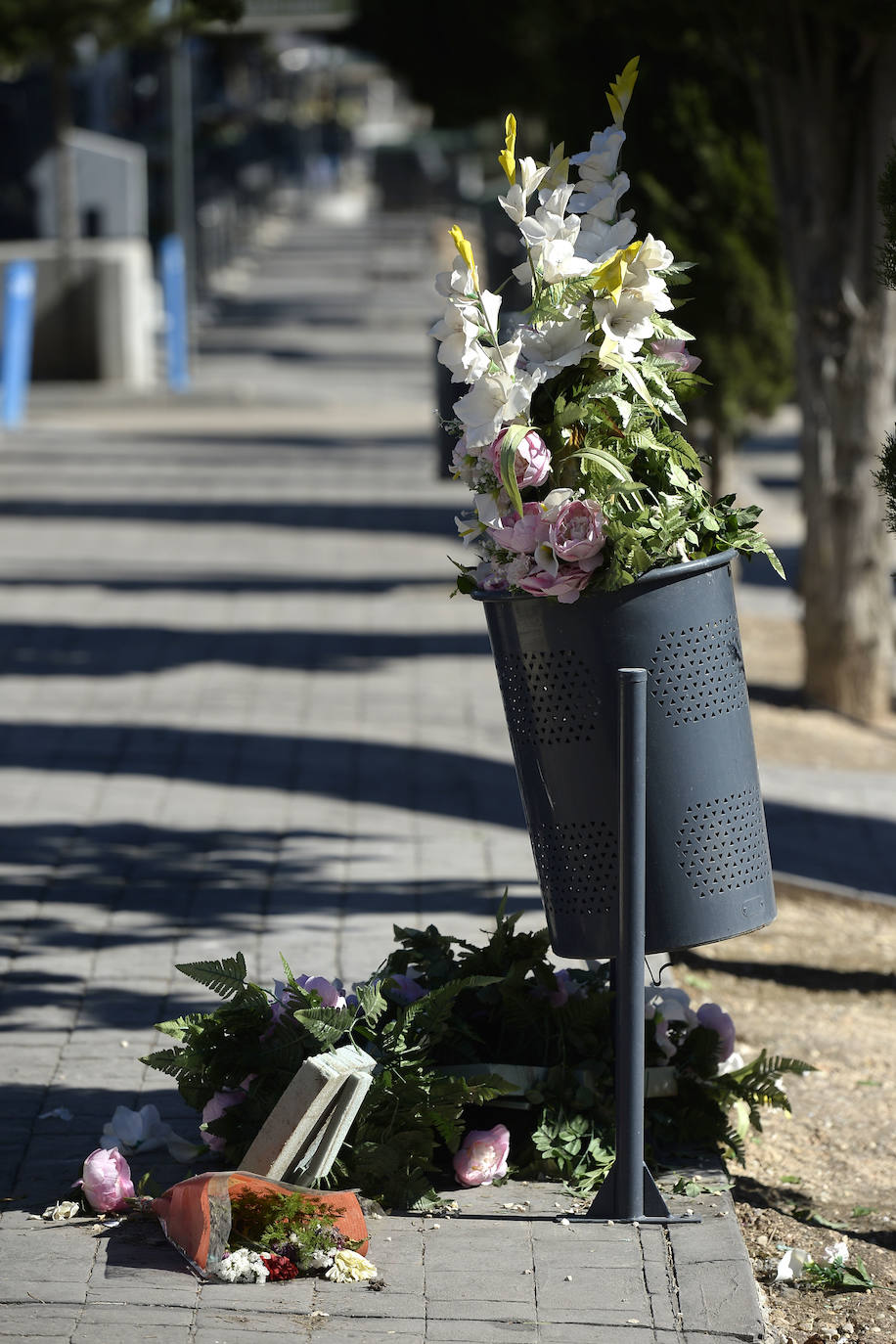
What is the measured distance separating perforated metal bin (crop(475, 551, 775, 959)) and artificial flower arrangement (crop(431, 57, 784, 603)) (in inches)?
3.2

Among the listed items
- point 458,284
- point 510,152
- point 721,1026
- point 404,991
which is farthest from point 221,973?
point 510,152

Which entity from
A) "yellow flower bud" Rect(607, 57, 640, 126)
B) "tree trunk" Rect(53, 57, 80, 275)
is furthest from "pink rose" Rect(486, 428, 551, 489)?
"tree trunk" Rect(53, 57, 80, 275)

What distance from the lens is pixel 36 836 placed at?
257 inches

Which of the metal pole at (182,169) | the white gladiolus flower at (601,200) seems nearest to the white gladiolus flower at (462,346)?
the white gladiolus flower at (601,200)

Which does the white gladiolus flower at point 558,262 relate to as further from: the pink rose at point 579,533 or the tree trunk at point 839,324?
the tree trunk at point 839,324

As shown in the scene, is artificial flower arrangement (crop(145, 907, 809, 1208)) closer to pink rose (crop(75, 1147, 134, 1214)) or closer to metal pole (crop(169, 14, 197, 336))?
pink rose (crop(75, 1147, 134, 1214))

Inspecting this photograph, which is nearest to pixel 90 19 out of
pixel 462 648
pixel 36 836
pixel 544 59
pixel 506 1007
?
pixel 544 59

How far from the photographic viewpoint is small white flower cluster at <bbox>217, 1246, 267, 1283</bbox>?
138 inches

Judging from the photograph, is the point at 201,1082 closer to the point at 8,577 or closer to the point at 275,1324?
the point at 275,1324

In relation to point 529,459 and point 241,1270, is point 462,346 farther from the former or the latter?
point 241,1270

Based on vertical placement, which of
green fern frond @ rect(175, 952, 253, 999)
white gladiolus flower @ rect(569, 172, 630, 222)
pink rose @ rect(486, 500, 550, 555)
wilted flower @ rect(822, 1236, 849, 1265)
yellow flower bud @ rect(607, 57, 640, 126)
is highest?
yellow flower bud @ rect(607, 57, 640, 126)

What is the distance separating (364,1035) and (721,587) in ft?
3.91

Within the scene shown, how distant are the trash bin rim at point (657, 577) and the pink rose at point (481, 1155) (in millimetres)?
1119

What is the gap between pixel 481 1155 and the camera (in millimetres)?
3893
